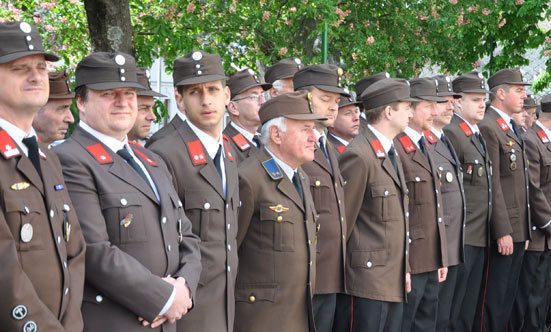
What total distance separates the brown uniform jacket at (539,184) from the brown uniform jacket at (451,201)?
140 centimetres

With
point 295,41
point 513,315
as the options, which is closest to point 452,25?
point 295,41

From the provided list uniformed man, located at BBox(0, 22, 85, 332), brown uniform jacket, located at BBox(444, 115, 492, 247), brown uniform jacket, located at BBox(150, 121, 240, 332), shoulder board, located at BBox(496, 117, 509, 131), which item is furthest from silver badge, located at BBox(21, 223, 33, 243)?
shoulder board, located at BBox(496, 117, 509, 131)

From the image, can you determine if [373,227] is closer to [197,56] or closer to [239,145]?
[239,145]

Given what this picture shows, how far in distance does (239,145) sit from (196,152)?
1.32 m

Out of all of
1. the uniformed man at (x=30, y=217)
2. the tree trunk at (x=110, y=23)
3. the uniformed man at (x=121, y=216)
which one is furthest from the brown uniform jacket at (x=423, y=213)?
the uniformed man at (x=30, y=217)

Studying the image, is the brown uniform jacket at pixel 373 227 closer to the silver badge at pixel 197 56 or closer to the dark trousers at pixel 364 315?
the dark trousers at pixel 364 315

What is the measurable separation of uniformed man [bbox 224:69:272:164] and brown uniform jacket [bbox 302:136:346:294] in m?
0.74

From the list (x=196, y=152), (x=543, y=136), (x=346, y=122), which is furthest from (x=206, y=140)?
(x=543, y=136)

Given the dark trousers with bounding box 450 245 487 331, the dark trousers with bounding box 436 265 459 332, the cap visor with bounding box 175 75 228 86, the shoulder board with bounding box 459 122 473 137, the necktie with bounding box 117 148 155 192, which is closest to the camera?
the necktie with bounding box 117 148 155 192

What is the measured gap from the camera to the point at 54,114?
5.07 metres

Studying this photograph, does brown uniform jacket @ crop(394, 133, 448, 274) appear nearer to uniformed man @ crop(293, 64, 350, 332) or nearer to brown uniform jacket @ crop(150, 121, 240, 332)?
uniformed man @ crop(293, 64, 350, 332)

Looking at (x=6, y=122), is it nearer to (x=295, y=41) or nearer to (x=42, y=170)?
(x=42, y=170)

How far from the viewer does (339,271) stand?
4.99m

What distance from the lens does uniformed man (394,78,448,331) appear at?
18.5 feet
